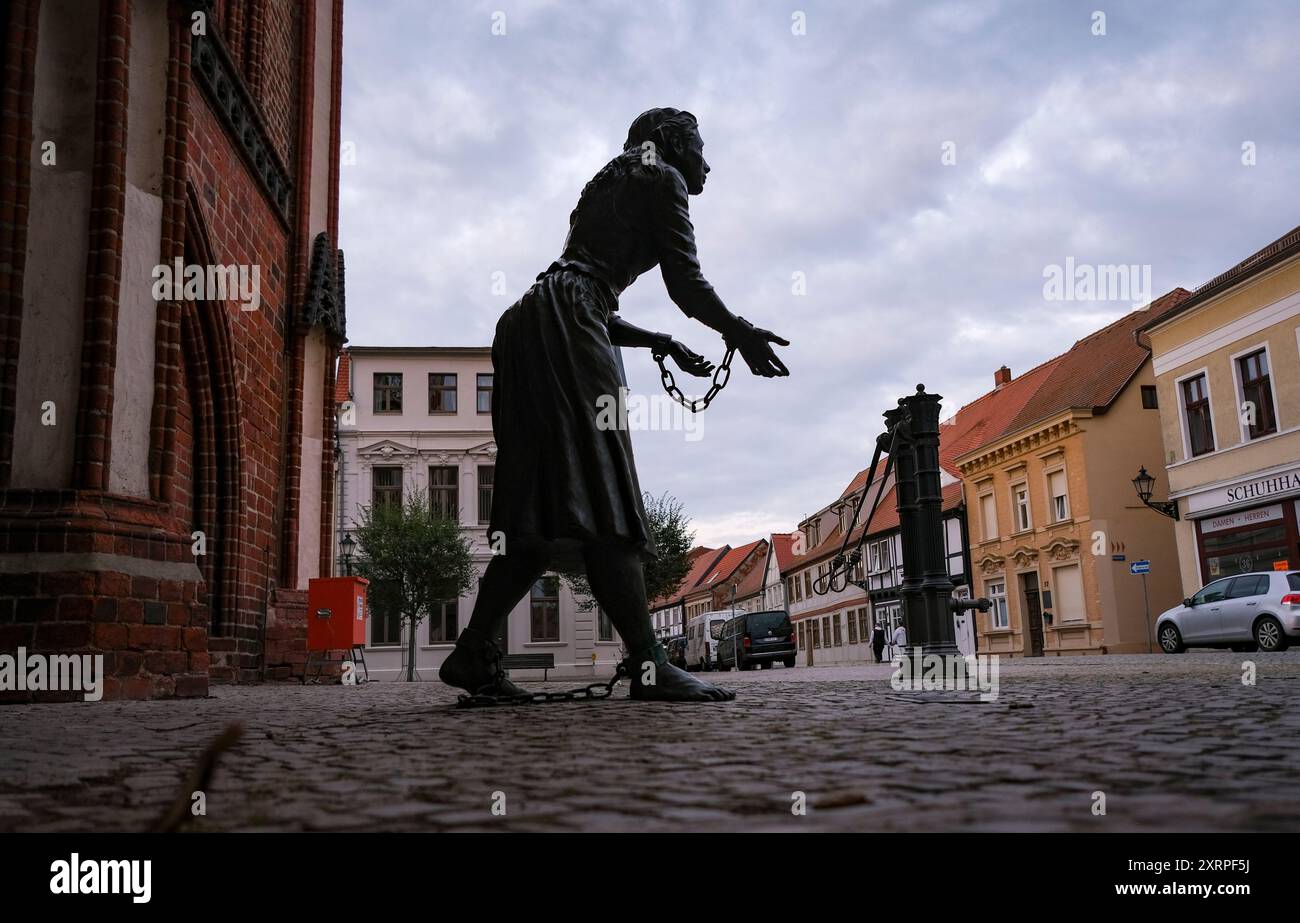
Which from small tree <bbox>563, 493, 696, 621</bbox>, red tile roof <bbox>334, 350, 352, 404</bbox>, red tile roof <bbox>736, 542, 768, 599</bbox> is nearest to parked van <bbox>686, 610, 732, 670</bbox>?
small tree <bbox>563, 493, 696, 621</bbox>

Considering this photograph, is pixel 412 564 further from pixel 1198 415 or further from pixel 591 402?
pixel 591 402

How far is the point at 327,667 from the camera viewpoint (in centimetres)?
1293

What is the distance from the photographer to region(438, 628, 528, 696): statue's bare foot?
4.50 metres

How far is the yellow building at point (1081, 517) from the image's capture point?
32.2 meters

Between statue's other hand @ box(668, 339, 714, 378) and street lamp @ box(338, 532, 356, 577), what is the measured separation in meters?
31.4

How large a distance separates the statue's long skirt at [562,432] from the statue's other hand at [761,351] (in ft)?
1.81

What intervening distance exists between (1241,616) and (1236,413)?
353 inches

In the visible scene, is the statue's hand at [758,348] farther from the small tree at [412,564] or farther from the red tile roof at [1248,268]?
the small tree at [412,564]

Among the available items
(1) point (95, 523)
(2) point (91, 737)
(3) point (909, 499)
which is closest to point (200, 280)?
(1) point (95, 523)

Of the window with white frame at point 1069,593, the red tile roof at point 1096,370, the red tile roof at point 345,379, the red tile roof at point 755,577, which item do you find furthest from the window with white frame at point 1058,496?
the red tile roof at point 755,577

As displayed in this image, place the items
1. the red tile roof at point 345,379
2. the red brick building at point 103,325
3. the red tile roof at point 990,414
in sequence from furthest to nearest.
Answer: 1. the red tile roof at point 990,414
2. the red tile roof at point 345,379
3. the red brick building at point 103,325

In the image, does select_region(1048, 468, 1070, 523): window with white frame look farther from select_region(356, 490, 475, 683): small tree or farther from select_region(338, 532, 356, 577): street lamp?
select_region(338, 532, 356, 577): street lamp

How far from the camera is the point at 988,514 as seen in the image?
39.0 metres
